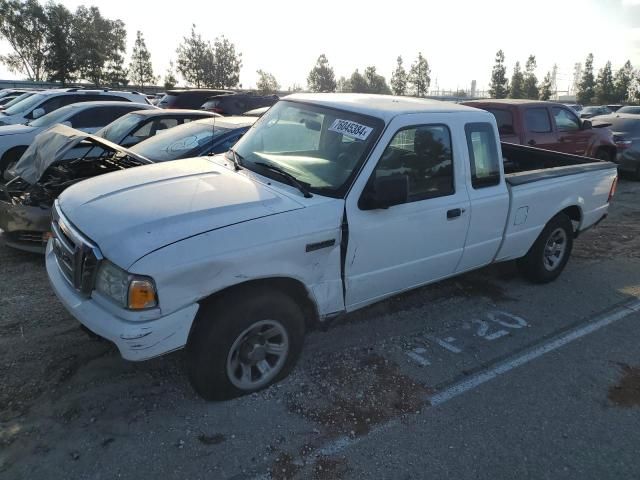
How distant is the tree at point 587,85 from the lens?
185ft

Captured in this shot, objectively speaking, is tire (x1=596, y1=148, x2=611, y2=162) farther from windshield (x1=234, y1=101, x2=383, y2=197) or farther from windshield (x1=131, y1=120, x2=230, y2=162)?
windshield (x1=234, y1=101, x2=383, y2=197)

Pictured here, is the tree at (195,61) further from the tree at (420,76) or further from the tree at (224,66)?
the tree at (420,76)

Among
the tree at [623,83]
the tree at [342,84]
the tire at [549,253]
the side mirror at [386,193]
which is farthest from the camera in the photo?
the tree at [342,84]

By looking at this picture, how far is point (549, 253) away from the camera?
526 centimetres

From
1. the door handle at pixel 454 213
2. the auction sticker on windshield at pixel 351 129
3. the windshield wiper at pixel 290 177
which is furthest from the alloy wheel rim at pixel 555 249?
the windshield wiper at pixel 290 177

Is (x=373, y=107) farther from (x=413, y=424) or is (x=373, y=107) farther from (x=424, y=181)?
(x=413, y=424)

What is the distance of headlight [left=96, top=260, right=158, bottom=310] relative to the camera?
2.54m

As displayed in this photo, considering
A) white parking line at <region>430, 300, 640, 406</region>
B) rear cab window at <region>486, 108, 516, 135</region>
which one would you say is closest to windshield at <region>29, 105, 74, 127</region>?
rear cab window at <region>486, 108, 516, 135</region>

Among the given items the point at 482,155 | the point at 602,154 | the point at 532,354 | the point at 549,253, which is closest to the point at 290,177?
the point at 482,155

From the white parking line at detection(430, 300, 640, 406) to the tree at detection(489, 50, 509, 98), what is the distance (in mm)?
53068

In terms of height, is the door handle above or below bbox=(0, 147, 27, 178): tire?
below

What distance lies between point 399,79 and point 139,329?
186 feet

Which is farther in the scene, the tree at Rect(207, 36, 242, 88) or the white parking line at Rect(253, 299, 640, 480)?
the tree at Rect(207, 36, 242, 88)

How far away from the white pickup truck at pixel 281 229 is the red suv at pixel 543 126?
4605 millimetres
